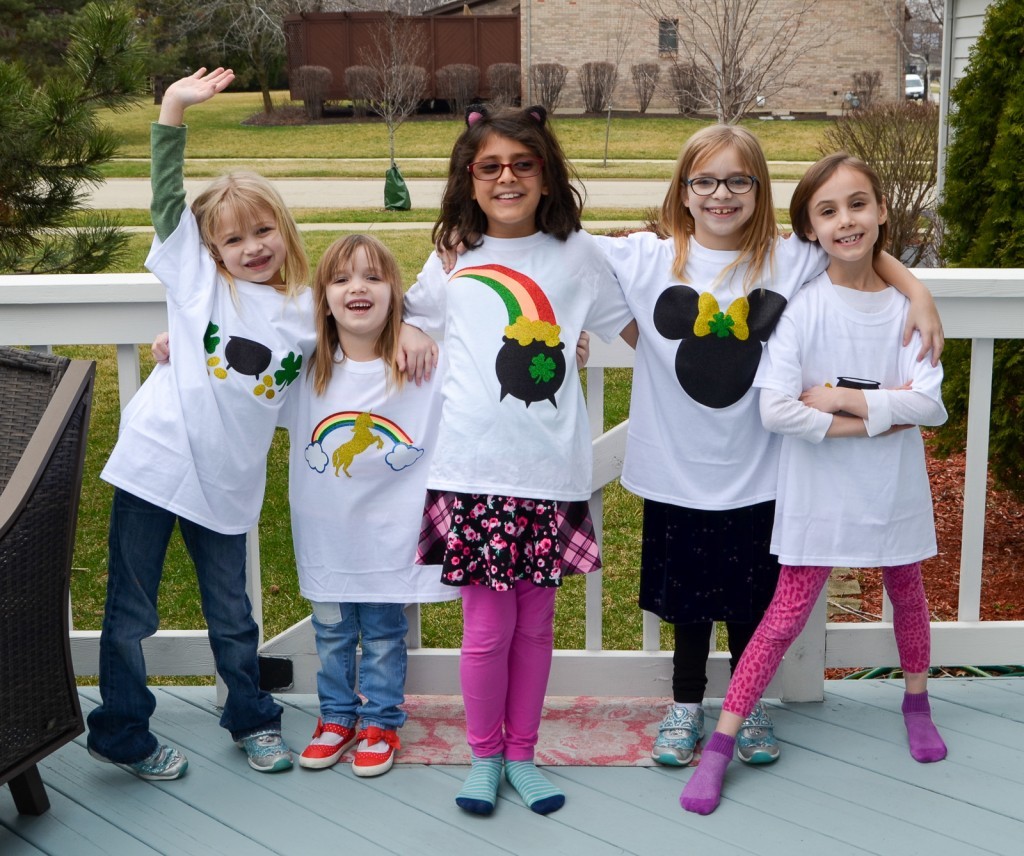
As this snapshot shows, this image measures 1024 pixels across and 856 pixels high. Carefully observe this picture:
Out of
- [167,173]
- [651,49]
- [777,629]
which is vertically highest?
[651,49]

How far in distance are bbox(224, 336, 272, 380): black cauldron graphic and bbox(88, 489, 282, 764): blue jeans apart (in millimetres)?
327

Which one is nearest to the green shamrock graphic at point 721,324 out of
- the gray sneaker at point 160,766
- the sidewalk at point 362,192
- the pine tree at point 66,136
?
the gray sneaker at point 160,766

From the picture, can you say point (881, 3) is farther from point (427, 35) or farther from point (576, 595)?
point (576, 595)

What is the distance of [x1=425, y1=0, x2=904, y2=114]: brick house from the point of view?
2509 centimetres

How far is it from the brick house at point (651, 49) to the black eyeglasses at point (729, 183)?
23.7 meters

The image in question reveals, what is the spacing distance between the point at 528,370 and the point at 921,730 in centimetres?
116

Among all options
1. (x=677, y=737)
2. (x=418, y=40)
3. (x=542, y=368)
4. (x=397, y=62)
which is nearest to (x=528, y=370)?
(x=542, y=368)

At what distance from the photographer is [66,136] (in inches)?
168

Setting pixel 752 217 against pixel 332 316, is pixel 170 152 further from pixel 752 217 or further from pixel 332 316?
pixel 752 217

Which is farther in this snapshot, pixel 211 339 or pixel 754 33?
pixel 754 33

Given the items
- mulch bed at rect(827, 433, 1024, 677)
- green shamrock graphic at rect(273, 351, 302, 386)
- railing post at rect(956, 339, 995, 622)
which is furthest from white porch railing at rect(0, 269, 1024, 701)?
mulch bed at rect(827, 433, 1024, 677)

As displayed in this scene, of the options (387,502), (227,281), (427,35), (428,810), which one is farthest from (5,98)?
(427,35)

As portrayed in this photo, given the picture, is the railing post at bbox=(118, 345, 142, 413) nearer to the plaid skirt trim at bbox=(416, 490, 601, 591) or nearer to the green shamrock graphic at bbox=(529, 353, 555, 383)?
the plaid skirt trim at bbox=(416, 490, 601, 591)

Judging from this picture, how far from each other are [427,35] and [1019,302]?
24.2 metres
